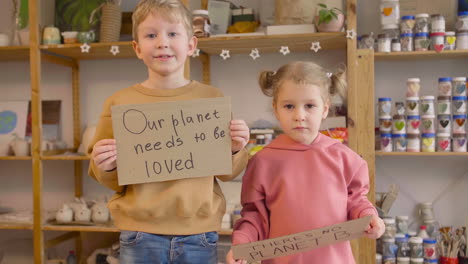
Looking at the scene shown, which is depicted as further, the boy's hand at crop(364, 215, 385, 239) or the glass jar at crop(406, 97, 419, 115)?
the glass jar at crop(406, 97, 419, 115)

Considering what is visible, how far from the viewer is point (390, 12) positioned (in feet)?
7.73

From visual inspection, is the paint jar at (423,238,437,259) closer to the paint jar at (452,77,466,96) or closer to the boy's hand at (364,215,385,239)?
the paint jar at (452,77,466,96)

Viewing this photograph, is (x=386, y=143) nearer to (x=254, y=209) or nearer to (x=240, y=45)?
(x=240, y=45)

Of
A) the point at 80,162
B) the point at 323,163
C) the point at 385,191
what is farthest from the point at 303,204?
the point at 80,162

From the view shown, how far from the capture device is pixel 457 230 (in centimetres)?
246

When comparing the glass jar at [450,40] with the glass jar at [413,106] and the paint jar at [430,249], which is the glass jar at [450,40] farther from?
the paint jar at [430,249]

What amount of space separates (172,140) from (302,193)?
12.7 inches

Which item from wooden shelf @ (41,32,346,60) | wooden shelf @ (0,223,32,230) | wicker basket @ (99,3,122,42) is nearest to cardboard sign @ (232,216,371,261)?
wooden shelf @ (41,32,346,60)

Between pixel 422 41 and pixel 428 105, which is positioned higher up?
pixel 422 41

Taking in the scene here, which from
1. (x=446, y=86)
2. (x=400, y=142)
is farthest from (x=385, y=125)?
(x=446, y=86)

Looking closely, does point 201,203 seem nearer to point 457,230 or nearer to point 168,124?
point 168,124

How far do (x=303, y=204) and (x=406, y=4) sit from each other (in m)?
1.76

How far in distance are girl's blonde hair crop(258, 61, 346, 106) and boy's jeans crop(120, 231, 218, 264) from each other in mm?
394

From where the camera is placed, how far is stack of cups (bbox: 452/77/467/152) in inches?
89.3
